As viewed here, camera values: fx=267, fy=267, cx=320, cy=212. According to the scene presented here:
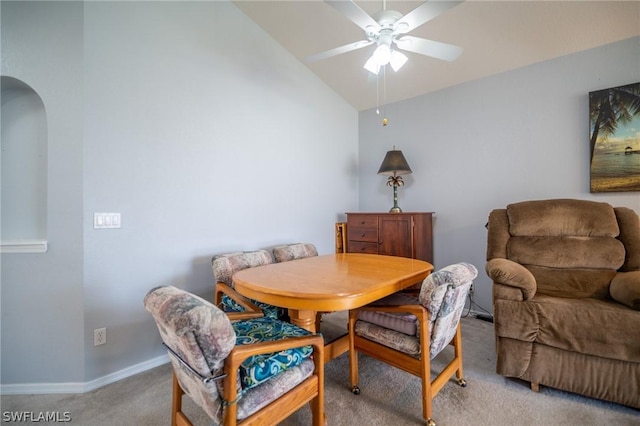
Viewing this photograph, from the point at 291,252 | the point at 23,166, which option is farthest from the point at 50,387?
the point at 291,252

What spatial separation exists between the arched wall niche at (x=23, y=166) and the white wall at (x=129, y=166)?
0.19 m

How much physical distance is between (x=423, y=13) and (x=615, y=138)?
219 cm

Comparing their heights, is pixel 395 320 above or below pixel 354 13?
below

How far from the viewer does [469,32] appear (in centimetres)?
243

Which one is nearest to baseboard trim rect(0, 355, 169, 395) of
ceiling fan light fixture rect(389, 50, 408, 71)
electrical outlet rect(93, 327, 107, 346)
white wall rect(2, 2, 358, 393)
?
white wall rect(2, 2, 358, 393)

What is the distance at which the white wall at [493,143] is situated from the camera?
2.48 m

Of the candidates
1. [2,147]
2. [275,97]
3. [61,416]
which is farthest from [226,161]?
[61,416]

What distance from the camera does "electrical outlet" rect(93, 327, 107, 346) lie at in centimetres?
181

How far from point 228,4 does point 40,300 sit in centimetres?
284

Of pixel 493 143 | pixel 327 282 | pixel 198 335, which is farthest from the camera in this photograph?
pixel 493 143

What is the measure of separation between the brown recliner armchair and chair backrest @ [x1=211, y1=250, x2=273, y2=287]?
1761mm

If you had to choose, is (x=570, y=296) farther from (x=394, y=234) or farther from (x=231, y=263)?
(x=231, y=263)

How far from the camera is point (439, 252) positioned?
3293 millimetres

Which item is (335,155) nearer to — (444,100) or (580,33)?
(444,100)
